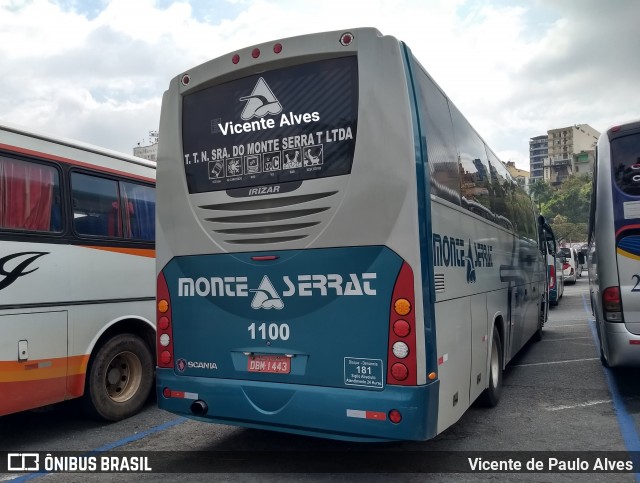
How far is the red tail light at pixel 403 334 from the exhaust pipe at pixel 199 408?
167cm

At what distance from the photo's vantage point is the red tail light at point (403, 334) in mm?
4082

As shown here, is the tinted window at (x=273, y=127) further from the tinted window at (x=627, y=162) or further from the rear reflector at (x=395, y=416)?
the tinted window at (x=627, y=162)

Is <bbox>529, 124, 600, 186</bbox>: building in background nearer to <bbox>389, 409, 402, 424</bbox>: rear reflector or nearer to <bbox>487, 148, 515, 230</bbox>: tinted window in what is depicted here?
<bbox>487, 148, 515, 230</bbox>: tinted window

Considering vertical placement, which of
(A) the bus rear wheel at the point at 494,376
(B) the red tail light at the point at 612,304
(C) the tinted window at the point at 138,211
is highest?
(C) the tinted window at the point at 138,211

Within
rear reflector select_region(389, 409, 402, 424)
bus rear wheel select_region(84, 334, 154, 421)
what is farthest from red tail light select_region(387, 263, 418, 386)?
bus rear wheel select_region(84, 334, 154, 421)

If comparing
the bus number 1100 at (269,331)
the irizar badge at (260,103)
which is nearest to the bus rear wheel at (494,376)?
the bus number 1100 at (269,331)

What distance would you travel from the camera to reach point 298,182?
14.9 ft

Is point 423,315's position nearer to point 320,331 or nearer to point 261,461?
point 320,331

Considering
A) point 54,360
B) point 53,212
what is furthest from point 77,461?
point 53,212

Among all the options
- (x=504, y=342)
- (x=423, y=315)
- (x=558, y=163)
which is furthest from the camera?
(x=558, y=163)

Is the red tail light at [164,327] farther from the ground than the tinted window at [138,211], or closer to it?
closer to it

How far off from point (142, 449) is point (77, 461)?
576mm

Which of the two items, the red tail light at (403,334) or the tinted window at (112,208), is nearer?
the red tail light at (403,334)

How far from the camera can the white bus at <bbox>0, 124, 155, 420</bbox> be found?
5.37 meters
